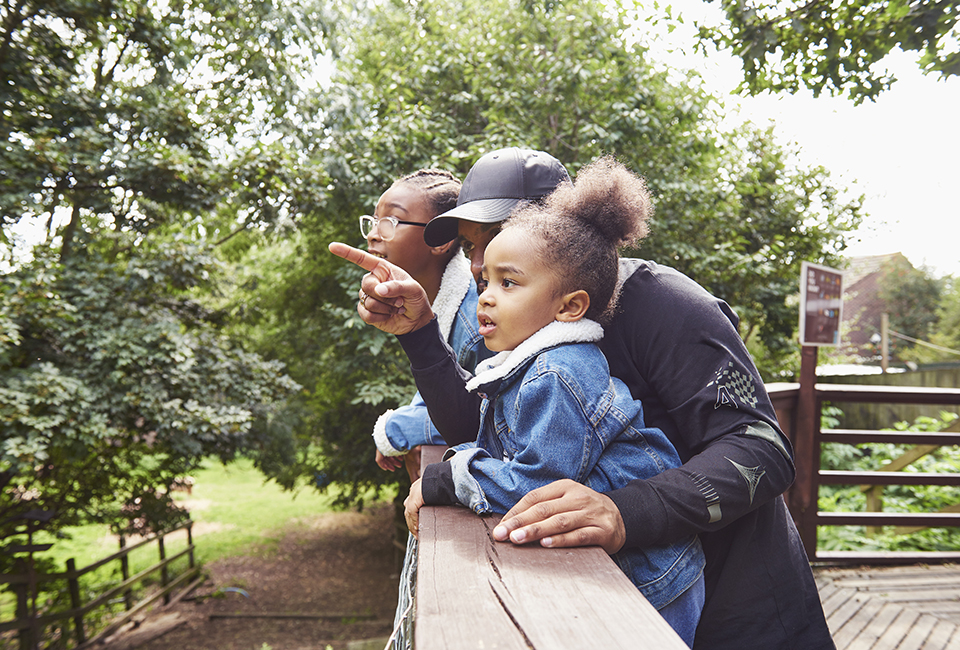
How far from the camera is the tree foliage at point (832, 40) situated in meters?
2.86

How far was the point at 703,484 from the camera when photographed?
1058mm

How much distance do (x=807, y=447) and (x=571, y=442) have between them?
3.64 meters

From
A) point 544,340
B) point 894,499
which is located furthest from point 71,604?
point 894,499

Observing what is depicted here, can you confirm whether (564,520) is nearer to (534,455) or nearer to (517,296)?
(534,455)

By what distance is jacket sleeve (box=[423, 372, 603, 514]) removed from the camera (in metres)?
1.05

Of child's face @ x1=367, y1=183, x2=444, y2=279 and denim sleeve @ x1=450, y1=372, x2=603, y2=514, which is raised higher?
child's face @ x1=367, y1=183, x2=444, y2=279

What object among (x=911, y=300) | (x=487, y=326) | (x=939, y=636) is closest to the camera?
(x=487, y=326)

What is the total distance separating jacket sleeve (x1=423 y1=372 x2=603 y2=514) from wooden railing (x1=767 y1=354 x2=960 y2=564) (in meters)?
3.23

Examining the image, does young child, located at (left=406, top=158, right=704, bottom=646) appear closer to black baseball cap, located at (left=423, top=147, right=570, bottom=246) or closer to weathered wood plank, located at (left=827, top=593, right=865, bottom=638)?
black baseball cap, located at (left=423, top=147, right=570, bottom=246)

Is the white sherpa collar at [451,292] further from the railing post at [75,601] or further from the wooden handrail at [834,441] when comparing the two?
the railing post at [75,601]

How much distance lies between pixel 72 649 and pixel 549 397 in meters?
8.74

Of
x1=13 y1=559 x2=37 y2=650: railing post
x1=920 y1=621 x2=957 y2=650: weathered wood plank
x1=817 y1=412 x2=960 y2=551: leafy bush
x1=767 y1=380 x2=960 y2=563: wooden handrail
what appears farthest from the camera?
x1=13 y1=559 x2=37 y2=650: railing post

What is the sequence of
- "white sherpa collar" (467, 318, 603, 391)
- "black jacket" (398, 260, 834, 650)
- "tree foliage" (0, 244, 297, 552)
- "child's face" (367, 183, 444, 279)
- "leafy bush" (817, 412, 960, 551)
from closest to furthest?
1. "black jacket" (398, 260, 834, 650)
2. "white sherpa collar" (467, 318, 603, 391)
3. "child's face" (367, 183, 444, 279)
4. "tree foliage" (0, 244, 297, 552)
5. "leafy bush" (817, 412, 960, 551)

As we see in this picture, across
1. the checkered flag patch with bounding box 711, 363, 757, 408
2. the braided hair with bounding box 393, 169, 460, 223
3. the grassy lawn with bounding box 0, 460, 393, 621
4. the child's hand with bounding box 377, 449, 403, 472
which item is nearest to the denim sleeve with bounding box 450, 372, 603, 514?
the checkered flag patch with bounding box 711, 363, 757, 408
